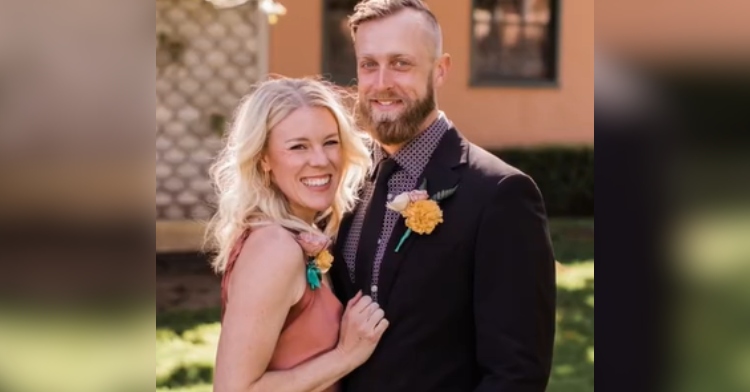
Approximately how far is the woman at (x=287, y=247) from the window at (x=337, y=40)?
9345 mm

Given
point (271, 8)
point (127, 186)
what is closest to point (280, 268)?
point (127, 186)

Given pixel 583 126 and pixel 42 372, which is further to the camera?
pixel 583 126

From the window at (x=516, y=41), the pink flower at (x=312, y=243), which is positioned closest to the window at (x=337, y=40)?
the window at (x=516, y=41)

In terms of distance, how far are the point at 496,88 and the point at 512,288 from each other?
10676 mm

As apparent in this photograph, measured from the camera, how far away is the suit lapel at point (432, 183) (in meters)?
2.51

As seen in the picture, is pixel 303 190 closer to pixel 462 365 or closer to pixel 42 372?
pixel 462 365

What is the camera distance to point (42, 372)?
1074mm

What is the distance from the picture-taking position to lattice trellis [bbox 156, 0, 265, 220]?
36.4 ft

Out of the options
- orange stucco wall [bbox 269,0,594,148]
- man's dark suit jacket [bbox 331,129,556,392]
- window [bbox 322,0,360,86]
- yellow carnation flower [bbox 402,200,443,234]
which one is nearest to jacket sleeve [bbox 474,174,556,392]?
man's dark suit jacket [bbox 331,129,556,392]

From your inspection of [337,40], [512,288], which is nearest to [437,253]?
[512,288]

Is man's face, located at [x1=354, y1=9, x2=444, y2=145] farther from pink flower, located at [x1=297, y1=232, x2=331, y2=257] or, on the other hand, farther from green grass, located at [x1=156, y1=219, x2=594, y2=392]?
green grass, located at [x1=156, y1=219, x2=594, y2=392]

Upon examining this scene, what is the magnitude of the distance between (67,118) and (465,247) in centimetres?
150

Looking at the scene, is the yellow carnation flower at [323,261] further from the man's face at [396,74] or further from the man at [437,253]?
the man's face at [396,74]

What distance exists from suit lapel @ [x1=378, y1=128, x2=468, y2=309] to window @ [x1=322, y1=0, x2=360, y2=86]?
938 centimetres
